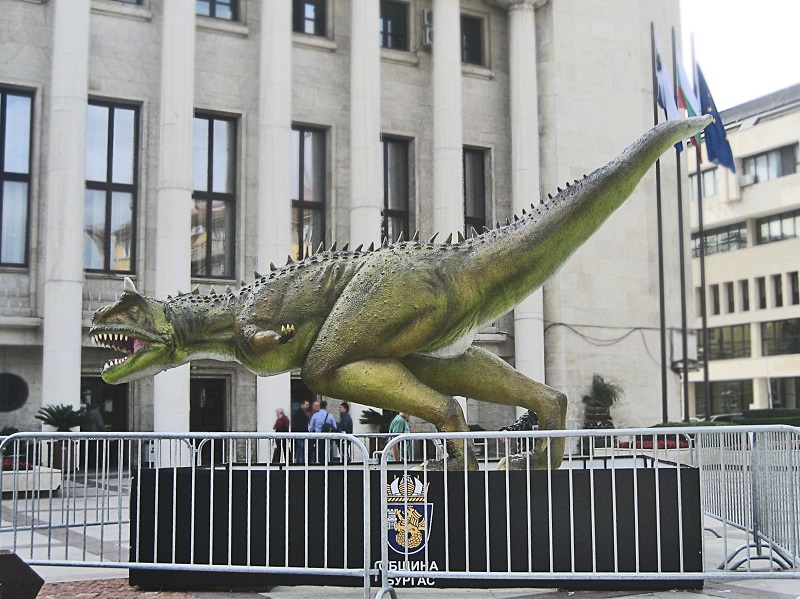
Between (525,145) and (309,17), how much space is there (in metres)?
7.28

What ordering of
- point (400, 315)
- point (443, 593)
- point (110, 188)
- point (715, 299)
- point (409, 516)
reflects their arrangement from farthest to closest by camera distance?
point (715, 299), point (110, 188), point (400, 315), point (443, 593), point (409, 516)

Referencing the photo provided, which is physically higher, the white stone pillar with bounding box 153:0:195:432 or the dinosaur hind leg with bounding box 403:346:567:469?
the white stone pillar with bounding box 153:0:195:432

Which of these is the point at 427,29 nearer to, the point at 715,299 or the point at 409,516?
the point at 409,516

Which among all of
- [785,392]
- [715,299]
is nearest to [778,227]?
[715,299]

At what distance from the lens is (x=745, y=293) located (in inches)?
2287

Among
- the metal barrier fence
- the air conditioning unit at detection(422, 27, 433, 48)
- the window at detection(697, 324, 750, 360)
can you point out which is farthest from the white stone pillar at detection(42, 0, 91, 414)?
the window at detection(697, 324, 750, 360)

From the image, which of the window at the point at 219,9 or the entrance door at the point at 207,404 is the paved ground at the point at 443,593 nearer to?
the entrance door at the point at 207,404

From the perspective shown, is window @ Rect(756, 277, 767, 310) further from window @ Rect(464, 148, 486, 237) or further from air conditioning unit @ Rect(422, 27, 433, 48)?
air conditioning unit @ Rect(422, 27, 433, 48)

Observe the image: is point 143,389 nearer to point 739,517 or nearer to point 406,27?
point 406,27

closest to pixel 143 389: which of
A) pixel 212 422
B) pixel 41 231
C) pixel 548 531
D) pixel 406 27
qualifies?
pixel 212 422

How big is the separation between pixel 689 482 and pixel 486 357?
7.96ft

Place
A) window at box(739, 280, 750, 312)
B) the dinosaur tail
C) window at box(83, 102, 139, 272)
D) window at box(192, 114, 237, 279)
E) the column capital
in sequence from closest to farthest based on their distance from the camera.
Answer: the dinosaur tail < window at box(83, 102, 139, 272) < window at box(192, 114, 237, 279) < the column capital < window at box(739, 280, 750, 312)

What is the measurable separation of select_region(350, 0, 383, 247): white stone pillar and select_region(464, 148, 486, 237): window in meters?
3.86

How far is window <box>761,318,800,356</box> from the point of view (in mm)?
54531
